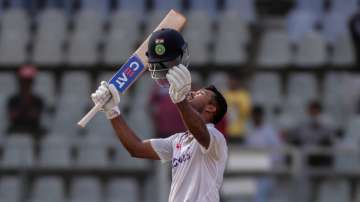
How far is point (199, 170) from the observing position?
5594 millimetres

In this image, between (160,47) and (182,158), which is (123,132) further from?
(160,47)

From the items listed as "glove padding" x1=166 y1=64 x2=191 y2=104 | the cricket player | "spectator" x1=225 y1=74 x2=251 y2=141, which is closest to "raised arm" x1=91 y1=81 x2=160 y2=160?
the cricket player

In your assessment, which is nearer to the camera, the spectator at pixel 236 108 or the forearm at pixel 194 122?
the forearm at pixel 194 122

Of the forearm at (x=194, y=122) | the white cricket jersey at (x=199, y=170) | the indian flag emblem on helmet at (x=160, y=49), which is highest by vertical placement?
the indian flag emblem on helmet at (x=160, y=49)

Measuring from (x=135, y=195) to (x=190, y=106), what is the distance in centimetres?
577

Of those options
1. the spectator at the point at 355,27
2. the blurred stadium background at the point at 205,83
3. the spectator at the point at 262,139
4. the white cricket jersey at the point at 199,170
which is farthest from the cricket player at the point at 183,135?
the spectator at the point at 355,27

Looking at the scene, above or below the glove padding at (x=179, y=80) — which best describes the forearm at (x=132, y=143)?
below

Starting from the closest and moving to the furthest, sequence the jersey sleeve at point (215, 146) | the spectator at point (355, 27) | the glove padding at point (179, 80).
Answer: the glove padding at point (179, 80) → the jersey sleeve at point (215, 146) → the spectator at point (355, 27)

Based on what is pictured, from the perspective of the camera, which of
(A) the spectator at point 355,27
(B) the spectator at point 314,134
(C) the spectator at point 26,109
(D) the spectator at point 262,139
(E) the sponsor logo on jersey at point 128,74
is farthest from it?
(A) the spectator at point 355,27

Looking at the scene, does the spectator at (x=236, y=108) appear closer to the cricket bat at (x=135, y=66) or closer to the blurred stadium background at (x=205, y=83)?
the blurred stadium background at (x=205, y=83)

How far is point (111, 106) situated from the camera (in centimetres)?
573

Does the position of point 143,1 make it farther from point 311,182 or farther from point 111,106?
point 111,106

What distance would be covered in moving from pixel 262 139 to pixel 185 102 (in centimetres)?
570

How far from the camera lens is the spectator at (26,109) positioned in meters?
11.2
